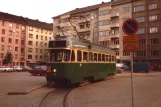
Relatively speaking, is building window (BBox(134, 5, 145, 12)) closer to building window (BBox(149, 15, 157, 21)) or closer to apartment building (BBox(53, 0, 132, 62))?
apartment building (BBox(53, 0, 132, 62))

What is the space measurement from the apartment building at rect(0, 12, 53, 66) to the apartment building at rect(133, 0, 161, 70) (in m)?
38.3

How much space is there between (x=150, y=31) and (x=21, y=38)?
139 ft

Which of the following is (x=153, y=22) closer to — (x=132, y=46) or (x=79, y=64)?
(x=79, y=64)

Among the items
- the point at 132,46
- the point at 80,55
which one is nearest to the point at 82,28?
the point at 80,55

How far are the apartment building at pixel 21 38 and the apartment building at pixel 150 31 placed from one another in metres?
38.3

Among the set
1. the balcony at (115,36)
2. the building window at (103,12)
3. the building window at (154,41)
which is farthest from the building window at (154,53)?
the building window at (103,12)

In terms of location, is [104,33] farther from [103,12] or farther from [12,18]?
[12,18]

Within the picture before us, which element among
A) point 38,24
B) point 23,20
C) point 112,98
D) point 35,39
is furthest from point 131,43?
point 38,24

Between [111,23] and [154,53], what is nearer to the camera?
[154,53]

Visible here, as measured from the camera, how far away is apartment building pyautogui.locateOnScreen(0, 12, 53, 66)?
75.9 meters

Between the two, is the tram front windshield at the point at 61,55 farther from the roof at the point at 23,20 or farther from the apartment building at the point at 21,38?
the roof at the point at 23,20

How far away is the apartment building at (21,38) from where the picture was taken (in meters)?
75.9

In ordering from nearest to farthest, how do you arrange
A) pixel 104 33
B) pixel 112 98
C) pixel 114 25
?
1. pixel 112 98
2. pixel 114 25
3. pixel 104 33

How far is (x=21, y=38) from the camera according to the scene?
3248 inches
